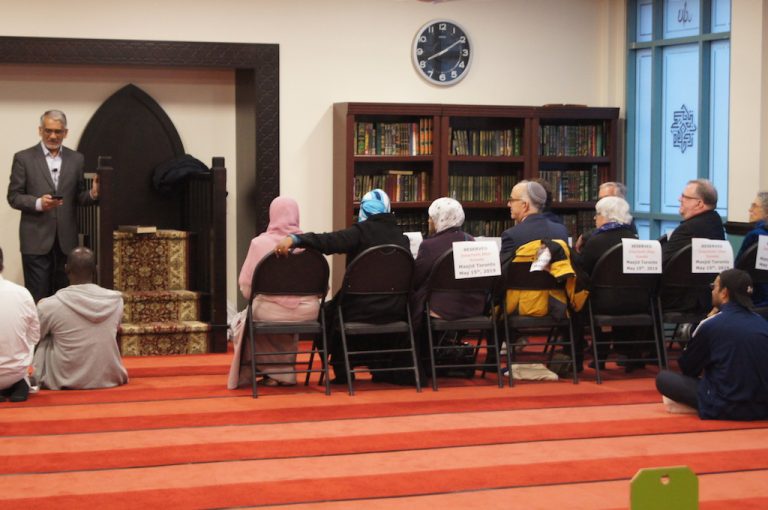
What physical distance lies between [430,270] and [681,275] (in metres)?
1.62

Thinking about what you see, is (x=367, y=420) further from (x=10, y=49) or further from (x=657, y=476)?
(x=10, y=49)

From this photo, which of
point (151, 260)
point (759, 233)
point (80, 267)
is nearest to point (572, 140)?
point (759, 233)

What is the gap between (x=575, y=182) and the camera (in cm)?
1039

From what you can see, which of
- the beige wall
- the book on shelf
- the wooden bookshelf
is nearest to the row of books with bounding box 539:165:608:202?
the wooden bookshelf

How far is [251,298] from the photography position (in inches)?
267

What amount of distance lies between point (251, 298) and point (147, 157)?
3.30 meters

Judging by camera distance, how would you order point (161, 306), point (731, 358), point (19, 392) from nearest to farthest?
point (731, 358) → point (19, 392) → point (161, 306)

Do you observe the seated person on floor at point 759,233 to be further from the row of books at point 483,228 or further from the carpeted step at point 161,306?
the carpeted step at point 161,306

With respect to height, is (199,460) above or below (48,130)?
below

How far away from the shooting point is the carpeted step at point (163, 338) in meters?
8.37

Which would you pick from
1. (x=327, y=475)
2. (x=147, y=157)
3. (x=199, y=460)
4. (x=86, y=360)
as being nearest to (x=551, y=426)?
(x=327, y=475)

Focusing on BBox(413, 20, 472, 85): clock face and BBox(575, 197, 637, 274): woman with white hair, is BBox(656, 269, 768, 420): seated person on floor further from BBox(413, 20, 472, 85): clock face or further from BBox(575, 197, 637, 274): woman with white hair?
BBox(413, 20, 472, 85): clock face

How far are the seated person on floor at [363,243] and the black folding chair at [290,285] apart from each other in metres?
0.09

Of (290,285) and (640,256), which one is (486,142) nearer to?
(640,256)
